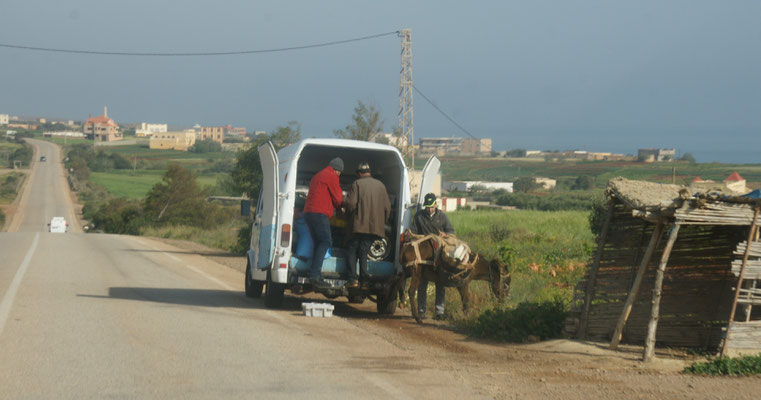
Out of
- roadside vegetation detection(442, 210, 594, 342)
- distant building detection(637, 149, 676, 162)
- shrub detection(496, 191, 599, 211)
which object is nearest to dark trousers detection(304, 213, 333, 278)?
roadside vegetation detection(442, 210, 594, 342)

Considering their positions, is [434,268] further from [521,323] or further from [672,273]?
[672,273]

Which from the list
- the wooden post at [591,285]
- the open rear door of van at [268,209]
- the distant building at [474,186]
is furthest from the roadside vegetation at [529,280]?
the distant building at [474,186]

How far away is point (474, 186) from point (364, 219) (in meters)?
64.9

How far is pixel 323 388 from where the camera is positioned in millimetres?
7211

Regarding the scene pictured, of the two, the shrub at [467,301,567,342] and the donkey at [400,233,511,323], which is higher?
the donkey at [400,233,511,323]

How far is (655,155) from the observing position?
79562 mm

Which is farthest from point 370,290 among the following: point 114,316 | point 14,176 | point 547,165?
point 14,176

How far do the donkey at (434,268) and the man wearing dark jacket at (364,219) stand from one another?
0.48 metres

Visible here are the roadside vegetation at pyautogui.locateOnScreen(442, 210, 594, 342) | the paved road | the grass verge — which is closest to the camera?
the paved road

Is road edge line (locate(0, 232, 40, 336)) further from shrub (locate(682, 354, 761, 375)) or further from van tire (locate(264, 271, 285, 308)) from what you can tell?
shrub (locate(682, 354, 761, 375))

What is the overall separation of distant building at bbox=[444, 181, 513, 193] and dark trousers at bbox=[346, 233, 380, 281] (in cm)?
6437

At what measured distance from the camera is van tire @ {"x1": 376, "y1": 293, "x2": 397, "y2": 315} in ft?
41.5

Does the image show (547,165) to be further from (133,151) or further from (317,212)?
(133,151)

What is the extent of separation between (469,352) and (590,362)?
1.42m
